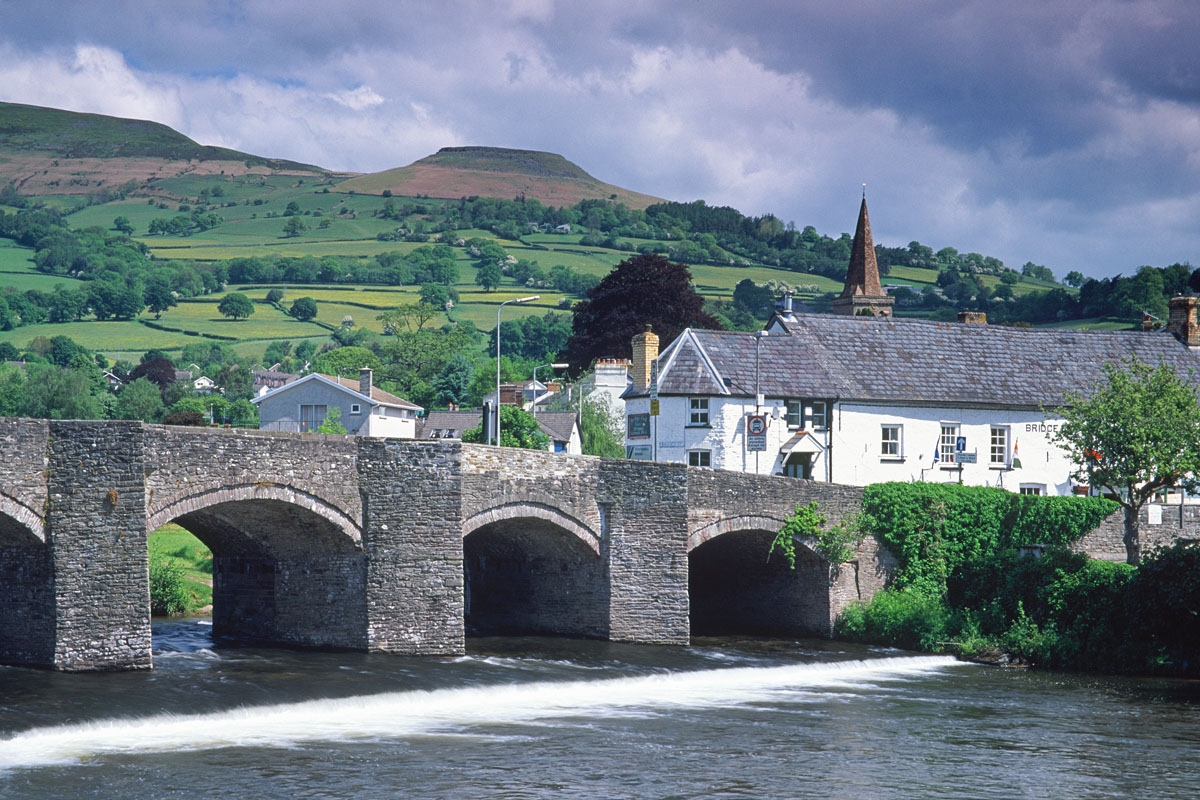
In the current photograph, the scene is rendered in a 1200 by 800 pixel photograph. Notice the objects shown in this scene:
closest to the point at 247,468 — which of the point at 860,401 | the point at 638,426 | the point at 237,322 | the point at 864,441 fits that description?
the point at 638,426

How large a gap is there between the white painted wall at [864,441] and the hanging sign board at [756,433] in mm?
427

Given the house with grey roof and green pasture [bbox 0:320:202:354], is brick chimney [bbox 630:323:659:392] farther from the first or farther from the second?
green pasture [bbox 0:320:202:354]

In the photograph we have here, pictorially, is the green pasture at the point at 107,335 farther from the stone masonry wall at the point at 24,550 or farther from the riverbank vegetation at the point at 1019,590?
the stone masonry wall at the point at 24,550

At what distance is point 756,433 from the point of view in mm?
46500

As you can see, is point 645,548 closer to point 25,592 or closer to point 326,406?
point 25,592

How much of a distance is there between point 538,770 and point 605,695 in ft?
25.9

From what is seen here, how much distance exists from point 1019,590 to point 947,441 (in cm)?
1111

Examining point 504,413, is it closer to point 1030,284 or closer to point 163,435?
point 163,435

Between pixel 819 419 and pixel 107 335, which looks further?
pixel 107 335

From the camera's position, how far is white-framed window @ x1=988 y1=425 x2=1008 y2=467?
1988 inches

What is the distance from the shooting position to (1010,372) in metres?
51.9

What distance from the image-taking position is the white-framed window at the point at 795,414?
4797 cm

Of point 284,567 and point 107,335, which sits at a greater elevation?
point 107,335

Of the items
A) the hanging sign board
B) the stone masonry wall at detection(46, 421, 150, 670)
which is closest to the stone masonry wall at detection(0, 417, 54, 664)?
the stone masonry wall at detection(46, 421, 150, 670)
